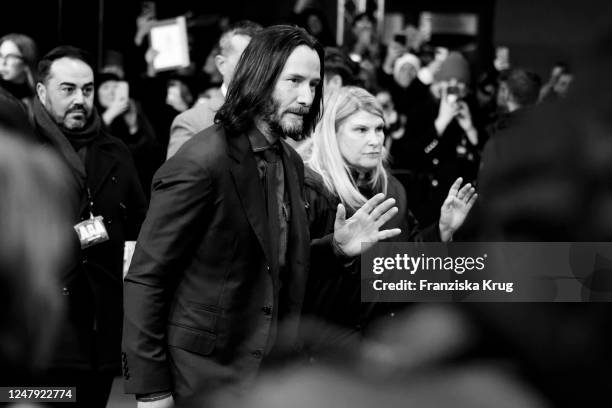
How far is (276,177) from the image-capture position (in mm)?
2834

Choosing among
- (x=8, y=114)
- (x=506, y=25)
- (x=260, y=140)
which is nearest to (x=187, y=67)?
(x=260, y=140)

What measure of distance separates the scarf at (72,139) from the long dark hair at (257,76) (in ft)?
4.85

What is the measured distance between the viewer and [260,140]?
277 cm

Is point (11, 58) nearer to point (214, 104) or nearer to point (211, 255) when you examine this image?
point (214, 104)

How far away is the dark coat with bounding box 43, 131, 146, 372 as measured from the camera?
436cm

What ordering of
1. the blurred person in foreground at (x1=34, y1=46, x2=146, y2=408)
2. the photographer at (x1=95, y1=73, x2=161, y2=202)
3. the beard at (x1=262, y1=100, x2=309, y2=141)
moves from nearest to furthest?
the beard at (x1=262, y1=100, x2=309, y2=141) → the blurred person in foreground at (x1=34, y1=46, x2=146, y2=408) → the photographer at (x1=95, y1=73, x2=161, y2=202)

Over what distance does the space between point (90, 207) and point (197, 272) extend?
6.11 ft

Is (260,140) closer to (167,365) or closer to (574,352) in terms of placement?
(167,365)

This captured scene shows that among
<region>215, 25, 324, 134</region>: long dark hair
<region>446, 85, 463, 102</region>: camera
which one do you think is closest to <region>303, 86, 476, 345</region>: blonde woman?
<region>215, 25, 324, 134</region>: long dark hair

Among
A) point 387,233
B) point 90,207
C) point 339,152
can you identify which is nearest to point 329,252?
point 387,233

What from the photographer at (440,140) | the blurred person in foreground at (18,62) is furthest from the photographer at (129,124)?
the photographer at (440,140)

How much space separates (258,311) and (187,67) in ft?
17.7

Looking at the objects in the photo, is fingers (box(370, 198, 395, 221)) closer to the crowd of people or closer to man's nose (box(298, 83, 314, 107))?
the crowd of people

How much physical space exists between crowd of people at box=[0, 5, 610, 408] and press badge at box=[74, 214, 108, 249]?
0.4 inches
